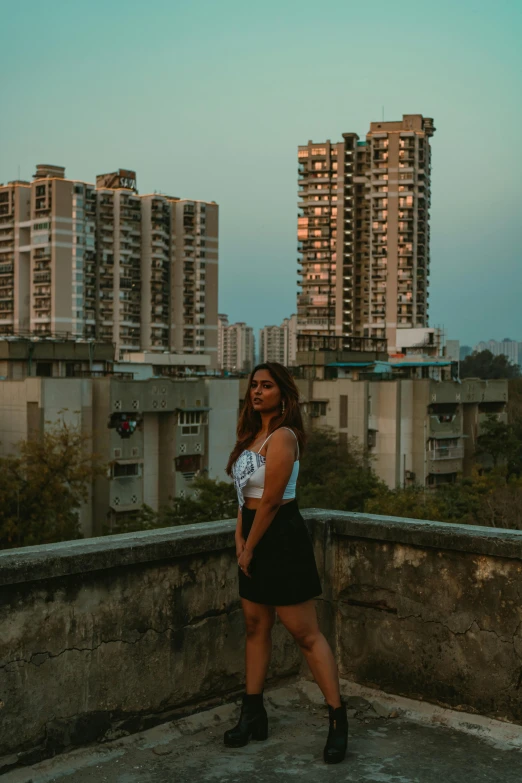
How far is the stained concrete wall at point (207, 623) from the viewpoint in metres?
3.67

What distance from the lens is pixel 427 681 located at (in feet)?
14.3

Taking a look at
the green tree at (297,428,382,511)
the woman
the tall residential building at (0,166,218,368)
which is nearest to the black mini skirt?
the woman

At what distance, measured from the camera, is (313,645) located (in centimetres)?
390

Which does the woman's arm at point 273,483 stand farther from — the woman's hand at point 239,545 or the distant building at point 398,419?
the distant building at point 398,419

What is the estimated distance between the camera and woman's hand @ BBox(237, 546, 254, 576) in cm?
379

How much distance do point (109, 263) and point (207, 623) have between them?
93183mm

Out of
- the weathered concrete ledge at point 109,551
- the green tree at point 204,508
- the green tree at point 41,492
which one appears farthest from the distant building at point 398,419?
the weathered concrete ledge at point 109,551

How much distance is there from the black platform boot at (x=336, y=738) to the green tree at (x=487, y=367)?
127m

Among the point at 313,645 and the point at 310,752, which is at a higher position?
the point at 313,645

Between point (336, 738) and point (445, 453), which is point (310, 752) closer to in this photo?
point (336, 738)

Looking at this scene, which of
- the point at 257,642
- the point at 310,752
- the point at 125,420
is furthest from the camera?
the point at 125,420

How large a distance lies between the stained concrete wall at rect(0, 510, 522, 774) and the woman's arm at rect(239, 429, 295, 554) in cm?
Answer: 52

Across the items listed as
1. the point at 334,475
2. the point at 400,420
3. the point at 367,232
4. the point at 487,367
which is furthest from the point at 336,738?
the point at 487,367

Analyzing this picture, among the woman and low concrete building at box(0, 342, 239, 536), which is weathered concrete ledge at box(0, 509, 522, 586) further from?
low concrete building at box(0, 342, 239, 536)
